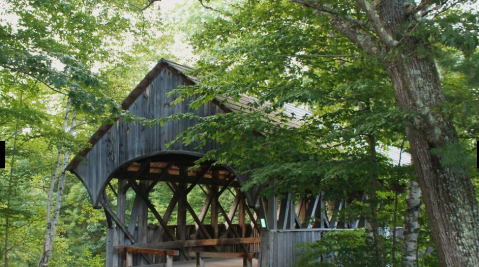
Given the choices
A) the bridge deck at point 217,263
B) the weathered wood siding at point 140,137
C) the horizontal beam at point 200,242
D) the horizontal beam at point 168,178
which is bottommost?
the bridge deck at point 217,263

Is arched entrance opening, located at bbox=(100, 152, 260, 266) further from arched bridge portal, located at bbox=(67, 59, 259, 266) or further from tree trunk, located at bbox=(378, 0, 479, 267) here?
tree trunk, located at bbox=(378, 0, 479, 267)

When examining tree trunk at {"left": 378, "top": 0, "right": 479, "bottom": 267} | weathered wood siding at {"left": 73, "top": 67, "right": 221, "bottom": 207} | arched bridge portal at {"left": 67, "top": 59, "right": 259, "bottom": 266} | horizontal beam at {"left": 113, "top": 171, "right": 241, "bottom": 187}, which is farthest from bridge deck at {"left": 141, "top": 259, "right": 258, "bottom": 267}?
tree trunk at {"left": 378, "top": 0, "right": 479, "bottom": 267}

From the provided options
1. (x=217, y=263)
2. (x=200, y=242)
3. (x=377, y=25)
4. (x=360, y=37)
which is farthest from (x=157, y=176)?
(x=377, y=25)

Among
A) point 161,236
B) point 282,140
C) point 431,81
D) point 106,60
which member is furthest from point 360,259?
point 106,60

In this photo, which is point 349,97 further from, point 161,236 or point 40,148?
point 40,148

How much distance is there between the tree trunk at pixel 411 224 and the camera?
25.1ft

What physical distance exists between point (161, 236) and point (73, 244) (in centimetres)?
1222

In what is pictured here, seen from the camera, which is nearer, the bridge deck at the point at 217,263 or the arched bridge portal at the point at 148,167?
the arched bridge portal at the point at 148,167

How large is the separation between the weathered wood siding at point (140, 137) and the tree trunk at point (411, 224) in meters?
4.61

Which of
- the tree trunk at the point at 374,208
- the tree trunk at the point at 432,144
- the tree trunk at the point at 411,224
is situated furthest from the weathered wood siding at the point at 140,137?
the tree trunk at the point at 432,144

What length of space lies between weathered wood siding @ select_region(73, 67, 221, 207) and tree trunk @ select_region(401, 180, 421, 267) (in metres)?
4.61

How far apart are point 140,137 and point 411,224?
19.1ft

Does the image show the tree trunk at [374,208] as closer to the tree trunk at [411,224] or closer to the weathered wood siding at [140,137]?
the tree trunk at [411,224]

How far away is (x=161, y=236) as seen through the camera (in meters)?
13.6
